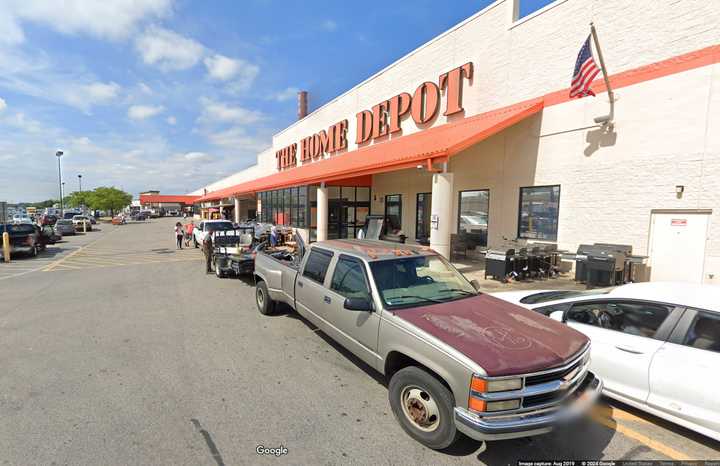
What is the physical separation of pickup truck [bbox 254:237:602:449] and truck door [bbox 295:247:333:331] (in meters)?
0.13

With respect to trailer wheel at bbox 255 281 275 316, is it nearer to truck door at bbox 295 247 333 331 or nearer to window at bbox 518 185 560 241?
truck door at bbox 295 247 333 331

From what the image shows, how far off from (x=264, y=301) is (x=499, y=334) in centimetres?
488

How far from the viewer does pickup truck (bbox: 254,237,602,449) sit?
2.53 meters

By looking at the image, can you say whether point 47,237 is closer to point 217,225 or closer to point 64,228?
point 217,225

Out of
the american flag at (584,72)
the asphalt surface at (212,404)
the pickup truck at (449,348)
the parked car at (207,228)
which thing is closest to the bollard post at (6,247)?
the parked car at (207,228)

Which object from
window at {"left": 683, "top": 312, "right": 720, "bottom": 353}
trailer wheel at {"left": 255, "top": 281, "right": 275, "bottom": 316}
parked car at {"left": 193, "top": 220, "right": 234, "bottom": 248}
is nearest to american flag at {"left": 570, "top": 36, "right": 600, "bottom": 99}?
window at {"left": 683, "top": 312, "right": 720, "bottom": 353}

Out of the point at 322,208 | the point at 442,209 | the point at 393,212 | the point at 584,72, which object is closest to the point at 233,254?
the point at 322,208

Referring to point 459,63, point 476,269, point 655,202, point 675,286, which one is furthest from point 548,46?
point 675,286

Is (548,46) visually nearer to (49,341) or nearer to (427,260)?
(427,260)

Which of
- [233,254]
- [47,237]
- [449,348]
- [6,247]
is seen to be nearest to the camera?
[449,348]

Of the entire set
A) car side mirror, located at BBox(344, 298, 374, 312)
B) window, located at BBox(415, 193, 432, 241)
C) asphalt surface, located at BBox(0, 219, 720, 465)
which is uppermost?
window, located at BBox(415, 193, 432, 241)

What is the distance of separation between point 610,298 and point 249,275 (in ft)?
32.3

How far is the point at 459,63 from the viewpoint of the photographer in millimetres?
12547

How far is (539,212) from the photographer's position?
10.3m
